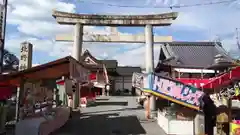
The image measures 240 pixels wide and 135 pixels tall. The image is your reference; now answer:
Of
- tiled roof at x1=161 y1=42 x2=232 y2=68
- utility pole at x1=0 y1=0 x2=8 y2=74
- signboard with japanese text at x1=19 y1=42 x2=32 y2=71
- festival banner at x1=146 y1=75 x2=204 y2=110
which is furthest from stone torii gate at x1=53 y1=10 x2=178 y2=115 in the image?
festival banner at x1=146 y1=75 x2=204 y2=110

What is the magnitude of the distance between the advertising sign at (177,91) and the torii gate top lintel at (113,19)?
8209mm

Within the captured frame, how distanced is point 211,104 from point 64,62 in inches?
225

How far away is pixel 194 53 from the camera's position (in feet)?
75.8

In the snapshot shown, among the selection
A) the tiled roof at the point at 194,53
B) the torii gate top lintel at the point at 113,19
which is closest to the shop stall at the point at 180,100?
the torii gate top lintel at the point at 113,19

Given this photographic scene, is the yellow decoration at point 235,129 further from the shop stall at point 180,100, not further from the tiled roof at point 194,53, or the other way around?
the tiled roof at point 194,53

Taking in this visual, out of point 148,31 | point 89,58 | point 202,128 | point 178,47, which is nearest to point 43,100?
point 202,128

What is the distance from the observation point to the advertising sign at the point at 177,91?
942 cm

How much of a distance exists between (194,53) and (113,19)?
9.56m

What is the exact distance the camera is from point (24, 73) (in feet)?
31.6

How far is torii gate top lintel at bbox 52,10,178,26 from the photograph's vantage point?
17.1 metres

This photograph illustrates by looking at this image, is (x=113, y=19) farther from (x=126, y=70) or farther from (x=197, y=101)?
(x=126, y=70)

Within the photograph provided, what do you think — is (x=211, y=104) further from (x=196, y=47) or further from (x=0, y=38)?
(x=196, y=47)

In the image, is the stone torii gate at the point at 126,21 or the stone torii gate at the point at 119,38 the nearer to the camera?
the stone torii gate at the point at 126,21

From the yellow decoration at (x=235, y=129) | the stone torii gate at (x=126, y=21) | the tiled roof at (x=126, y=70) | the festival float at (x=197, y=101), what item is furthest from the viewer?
the tiled roof at (x=126, y=70)
